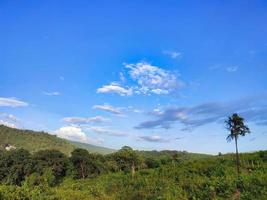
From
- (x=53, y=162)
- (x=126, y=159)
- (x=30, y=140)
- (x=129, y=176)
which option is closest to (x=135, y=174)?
(x=129, y=176)

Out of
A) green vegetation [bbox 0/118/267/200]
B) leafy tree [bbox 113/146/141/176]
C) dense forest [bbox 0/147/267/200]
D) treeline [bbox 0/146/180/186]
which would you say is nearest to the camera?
green vegetation [bbox 0/118/267/200]

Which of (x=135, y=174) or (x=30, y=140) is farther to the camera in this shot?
(x=30, y=140)

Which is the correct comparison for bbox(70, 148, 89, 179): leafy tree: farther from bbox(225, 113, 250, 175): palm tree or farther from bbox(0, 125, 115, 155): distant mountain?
bbox(0, 125, 115, 155): distant mountain

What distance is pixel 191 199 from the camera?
1431 inches

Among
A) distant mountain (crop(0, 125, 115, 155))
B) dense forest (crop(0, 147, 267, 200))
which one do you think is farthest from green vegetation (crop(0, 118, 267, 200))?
distant mountain (crop(0, 125, 115, 155))

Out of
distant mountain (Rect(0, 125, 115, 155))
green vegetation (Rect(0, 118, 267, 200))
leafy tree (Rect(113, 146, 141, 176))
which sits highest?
distant mountain (Rect(0, 125, 115, 155))

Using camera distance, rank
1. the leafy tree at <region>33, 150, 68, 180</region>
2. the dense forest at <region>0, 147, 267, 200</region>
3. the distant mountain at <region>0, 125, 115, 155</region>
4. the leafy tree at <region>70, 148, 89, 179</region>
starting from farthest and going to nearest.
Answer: the distant mountain at <region>0, 125, 115, 155</region> < the leafy tree at <region>70, 148, 89, 179</region> < the leafy tree at <region>33, 150, 68, 180</region> < the dense forest at <region>0, 147, 267, 200</region>

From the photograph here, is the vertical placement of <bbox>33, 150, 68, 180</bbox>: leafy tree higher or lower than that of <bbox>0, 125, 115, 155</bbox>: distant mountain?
lower

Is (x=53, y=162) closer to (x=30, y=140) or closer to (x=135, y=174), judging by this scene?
(x=135, y=174)

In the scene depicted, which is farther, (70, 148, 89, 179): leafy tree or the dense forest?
(70, 148, 89, 179): leafy tree

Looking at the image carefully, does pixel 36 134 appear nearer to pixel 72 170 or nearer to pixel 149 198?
pixel 72 170

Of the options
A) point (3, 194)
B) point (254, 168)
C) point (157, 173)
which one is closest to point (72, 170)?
point (157, 173)

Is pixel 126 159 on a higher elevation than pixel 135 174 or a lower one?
higher

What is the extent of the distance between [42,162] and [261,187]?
60.5 m
